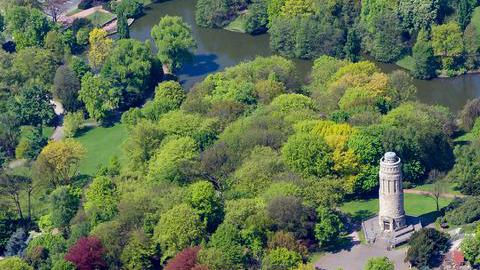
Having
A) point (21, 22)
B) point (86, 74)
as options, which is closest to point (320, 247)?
point (86, 74)

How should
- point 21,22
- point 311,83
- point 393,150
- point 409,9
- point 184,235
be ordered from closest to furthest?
point 184,235 → point 393,150 → point 311,83 → point 409,9 → point 21,22

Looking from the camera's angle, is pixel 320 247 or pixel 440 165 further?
pixel 440 165

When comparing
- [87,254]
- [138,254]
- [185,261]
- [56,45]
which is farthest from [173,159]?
[56,45]

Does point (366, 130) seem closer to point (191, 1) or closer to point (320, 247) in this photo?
point (320, 247)

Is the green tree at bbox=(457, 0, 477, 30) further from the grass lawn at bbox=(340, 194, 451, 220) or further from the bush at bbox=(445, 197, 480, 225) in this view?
the bush at bbox=(445, 197, 480, 225)

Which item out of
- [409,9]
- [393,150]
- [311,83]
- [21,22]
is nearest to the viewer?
[393,150]

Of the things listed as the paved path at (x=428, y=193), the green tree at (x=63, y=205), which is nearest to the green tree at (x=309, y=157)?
the paved path at (x=428, y=193)

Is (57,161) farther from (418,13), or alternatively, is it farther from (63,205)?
(418,13)
